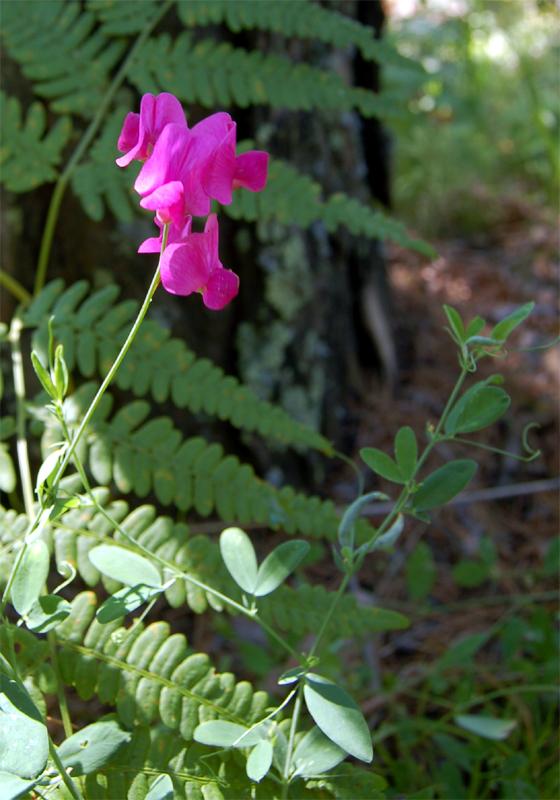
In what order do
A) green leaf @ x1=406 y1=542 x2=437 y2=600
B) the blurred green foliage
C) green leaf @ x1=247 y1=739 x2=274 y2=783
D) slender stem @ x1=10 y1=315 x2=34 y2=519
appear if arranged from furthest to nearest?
the blurred green foliage → green leaf @ x1=406 y1=542 x2=437 y2=600 → slender stem @ x1=10 y1=315 x2=34 y2=519 → green leaf @ x1=247 y1=739 x2=274 y2=783

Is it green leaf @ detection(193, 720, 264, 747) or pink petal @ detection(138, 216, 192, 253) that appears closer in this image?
pink petal @ detection(138, 216, 192, 253)

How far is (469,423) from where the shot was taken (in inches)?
31.9

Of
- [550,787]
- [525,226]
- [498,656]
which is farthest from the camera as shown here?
[525,226]

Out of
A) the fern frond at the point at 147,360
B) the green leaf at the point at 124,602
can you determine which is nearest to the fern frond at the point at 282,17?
the fern frond at the point at 147,360

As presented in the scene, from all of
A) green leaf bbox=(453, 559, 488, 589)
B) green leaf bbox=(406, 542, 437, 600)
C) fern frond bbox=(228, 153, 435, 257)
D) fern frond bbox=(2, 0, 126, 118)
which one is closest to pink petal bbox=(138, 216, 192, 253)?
fern frond bbox=(228, 153, 435, 257)

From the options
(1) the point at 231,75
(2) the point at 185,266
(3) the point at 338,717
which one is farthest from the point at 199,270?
(1) the point at 231,75

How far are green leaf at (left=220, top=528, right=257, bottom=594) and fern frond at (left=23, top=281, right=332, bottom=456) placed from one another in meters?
0.49

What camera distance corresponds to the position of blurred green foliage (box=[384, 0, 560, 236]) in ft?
12.2

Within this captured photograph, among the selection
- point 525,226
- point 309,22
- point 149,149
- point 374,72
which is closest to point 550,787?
point 149,149

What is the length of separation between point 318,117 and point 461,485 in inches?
66.6

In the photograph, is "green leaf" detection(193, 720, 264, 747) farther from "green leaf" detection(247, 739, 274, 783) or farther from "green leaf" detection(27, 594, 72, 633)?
"green leaf" detection(27, 594, 72, 633)

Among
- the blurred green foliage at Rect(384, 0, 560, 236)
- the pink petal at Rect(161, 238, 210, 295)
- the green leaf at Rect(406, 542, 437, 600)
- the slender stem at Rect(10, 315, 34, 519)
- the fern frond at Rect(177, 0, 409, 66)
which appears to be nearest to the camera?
the pink petal at Rect(161, 238, 210, 295)

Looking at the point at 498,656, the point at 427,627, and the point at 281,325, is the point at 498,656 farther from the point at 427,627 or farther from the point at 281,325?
the point at 281,325

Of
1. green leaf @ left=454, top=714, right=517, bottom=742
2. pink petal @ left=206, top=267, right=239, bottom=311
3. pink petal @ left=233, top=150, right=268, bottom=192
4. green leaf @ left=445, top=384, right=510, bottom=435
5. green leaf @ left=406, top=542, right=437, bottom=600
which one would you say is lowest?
green leaf @ left=406, top=542, right=437, bottom=600
